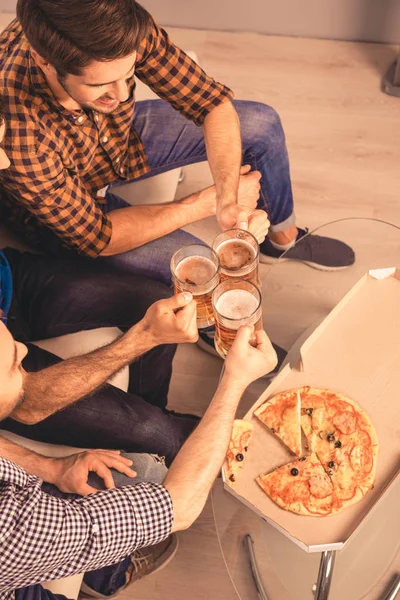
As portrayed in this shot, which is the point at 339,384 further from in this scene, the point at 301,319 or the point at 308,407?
the point at 301,319

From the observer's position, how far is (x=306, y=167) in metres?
3.07

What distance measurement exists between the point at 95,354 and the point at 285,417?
0.54 meters

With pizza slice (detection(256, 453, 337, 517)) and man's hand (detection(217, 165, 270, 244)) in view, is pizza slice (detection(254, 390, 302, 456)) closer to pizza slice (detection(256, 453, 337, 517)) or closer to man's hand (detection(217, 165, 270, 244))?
pizza slice (detection(256, 453, 337, 517))

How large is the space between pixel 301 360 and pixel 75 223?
771mm

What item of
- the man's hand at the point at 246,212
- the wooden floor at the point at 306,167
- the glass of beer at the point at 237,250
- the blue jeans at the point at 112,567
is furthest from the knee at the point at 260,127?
the blue jeans at the point at 112,567

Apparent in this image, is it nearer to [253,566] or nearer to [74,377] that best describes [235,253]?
[74,377]

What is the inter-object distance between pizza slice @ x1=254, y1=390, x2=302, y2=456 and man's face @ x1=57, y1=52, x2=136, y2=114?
938 millimetres

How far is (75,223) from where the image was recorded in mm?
2027

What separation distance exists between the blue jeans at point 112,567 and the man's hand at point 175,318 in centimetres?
41

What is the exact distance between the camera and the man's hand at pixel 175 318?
1691mm

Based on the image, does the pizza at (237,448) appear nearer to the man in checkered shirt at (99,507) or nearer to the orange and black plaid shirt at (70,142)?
the man in checkered shirt at (99,507)

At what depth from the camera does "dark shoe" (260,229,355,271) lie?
2316mm

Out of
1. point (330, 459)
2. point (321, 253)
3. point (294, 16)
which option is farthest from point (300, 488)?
point (294, 16)

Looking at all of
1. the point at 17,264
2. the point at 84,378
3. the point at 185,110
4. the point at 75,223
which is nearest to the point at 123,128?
the point at 185,110
